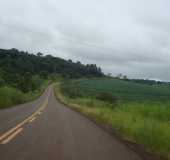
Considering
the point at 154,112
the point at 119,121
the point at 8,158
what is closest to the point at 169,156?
the point at 8,158

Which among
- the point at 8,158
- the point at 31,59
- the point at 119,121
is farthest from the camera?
the point at 31,59

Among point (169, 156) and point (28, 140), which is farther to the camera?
point (28, 140)

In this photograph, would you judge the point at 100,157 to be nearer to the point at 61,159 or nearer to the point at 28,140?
the point at 61,159

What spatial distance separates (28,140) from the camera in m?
10.9

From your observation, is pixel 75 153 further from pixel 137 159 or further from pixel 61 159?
pixel 137 159

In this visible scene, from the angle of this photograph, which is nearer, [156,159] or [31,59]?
[156,159]

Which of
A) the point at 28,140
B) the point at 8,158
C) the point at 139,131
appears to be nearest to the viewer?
the point at 8,158

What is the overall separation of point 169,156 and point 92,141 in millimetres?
3181

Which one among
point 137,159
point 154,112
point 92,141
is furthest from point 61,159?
point 154,112

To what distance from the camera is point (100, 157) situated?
8578mm

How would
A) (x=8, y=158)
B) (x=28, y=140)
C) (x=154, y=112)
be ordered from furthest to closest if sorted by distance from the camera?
(x=154, y=112) → (x=28, y=140) → (x=8, y=158)

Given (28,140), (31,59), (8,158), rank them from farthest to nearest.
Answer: (31,59), (28,140), (8,158)

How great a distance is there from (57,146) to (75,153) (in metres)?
1.13

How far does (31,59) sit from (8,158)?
620 ft
